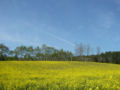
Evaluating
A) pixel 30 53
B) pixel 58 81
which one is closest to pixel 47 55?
pixel 30 53

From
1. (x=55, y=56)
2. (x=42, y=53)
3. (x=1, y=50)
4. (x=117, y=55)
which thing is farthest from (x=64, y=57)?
(x=1, y=50)

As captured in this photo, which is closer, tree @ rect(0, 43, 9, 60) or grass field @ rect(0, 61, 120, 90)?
grass field @ rect(0, 61, 120, 90)

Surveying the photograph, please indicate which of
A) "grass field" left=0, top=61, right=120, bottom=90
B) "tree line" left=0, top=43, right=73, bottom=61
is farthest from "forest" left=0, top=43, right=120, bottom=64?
"grass field" left=0, top=61, right=120, bottom=90

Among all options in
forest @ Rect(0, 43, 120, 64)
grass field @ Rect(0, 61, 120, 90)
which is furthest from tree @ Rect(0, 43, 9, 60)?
grass field @ Rect(0, 61, 120, 90)

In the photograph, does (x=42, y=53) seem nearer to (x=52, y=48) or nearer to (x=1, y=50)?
(x=52, y=48)

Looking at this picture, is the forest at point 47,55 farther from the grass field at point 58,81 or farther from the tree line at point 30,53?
the grass field at point 58,81

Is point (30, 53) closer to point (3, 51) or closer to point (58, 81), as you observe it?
point (3, 51)

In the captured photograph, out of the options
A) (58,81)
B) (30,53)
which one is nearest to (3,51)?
(30,53)

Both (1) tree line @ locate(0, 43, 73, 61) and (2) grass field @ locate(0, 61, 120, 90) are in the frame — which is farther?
(1) tree line @ locate(0, 43, 73, 61)

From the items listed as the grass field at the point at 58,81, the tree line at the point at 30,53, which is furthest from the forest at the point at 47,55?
the grass field at the point at 58,81

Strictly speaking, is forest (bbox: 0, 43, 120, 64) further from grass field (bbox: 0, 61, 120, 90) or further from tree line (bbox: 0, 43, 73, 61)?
grass field (bbox: 0, 61, 120, 90)

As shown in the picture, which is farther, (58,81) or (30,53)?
(30,53)

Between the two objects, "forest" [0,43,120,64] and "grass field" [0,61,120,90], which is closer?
"grass field" [0,61,120,90]

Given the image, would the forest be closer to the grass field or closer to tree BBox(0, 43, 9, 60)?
tree BBox(0, 43, 9, 60)
